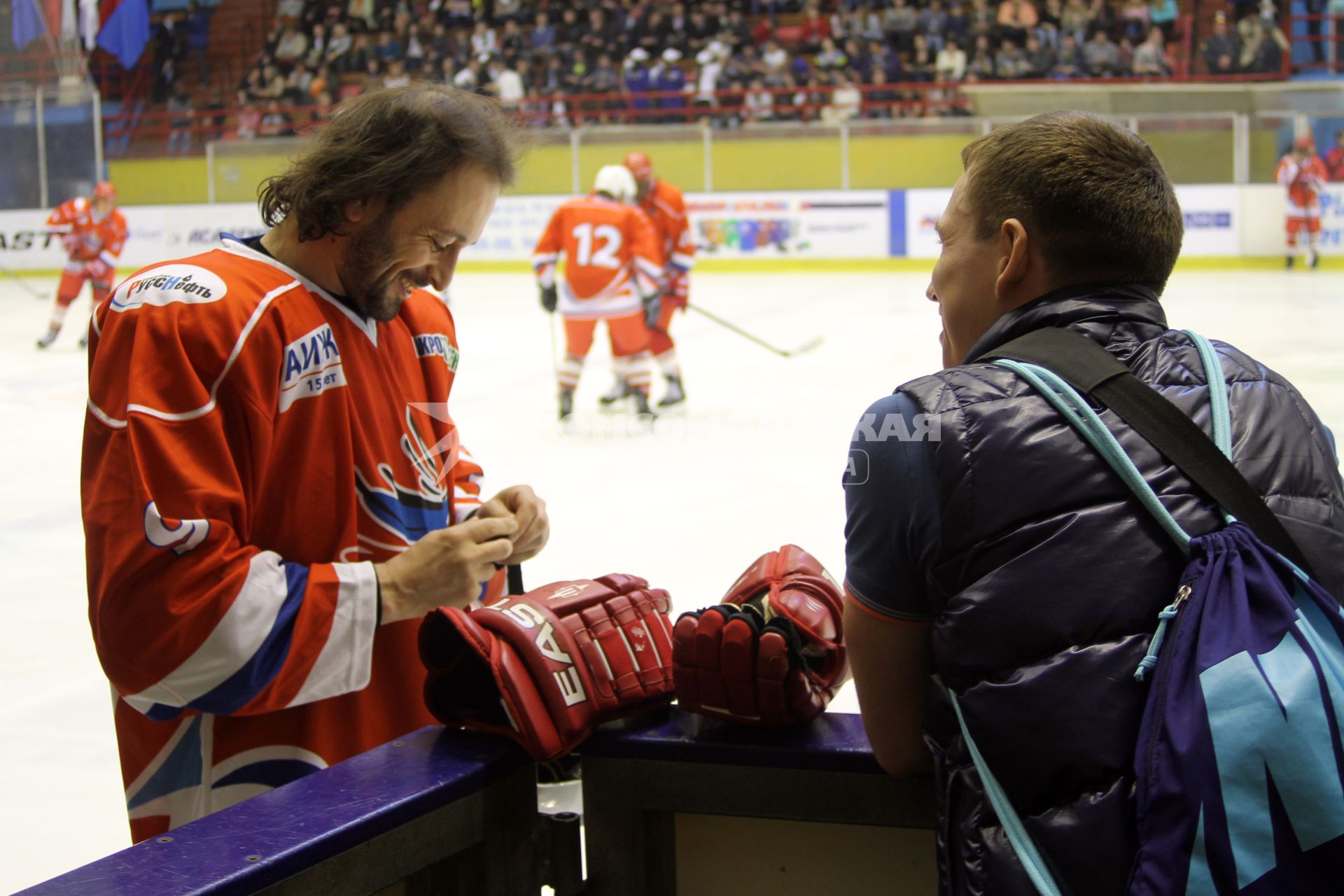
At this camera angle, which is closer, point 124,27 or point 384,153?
point 384,153

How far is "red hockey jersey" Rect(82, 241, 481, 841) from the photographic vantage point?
1263 millimetres

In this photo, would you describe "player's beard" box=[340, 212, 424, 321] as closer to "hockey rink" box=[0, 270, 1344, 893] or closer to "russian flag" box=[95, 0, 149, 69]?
"hockey rink" box=[0, 270, 1344, 893]

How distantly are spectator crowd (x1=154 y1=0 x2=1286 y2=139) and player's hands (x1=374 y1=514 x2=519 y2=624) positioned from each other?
15.5m

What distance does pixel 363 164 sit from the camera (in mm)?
1460

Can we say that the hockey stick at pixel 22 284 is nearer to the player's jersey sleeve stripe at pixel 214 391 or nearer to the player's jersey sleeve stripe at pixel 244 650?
the player's jersey sleeve stripe at pixel 214 391

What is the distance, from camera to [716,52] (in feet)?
60.1

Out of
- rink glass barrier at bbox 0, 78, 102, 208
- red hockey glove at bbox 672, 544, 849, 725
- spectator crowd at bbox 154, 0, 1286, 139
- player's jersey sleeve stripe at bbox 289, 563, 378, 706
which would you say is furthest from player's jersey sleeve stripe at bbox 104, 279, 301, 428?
spectator crowd at bbox 154, 0, 1286, 139

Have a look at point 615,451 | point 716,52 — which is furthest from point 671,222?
point 716,52

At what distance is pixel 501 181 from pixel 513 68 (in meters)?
18.2

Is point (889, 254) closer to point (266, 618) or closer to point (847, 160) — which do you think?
point (847, 160)

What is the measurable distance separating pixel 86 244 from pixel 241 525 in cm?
1060

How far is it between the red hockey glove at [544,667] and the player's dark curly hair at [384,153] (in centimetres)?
48

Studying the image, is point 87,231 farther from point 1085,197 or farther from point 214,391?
point 1085,197

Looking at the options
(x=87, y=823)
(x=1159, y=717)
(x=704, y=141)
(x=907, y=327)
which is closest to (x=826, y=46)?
(x=704, y=141)
